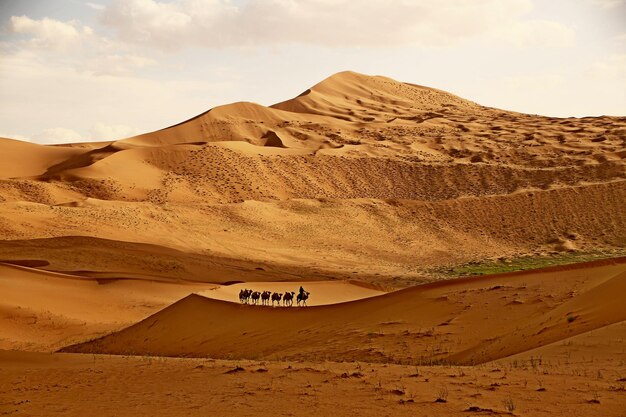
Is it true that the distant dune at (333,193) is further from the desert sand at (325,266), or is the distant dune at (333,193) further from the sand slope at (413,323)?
the sand slope at (413,323)

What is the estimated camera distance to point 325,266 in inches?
1620

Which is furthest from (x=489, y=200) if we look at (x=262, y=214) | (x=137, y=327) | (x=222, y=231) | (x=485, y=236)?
(x=137, y=327)

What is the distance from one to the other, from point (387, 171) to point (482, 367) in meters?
55.8

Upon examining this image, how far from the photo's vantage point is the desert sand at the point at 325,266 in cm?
1085

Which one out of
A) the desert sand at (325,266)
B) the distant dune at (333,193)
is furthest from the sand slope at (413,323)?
the distant dune at (333,193)

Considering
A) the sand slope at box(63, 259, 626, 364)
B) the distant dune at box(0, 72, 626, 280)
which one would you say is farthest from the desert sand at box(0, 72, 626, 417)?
the distant dune at box(0, 72, 626, 280)

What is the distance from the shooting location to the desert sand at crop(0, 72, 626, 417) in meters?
10.9

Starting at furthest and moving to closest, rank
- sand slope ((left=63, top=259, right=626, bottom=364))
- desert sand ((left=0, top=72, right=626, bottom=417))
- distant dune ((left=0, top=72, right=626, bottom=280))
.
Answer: distant dune ((left=0, top=72, right=626, bottom=280)) < sand slope ((left=63, top=259, right=626, bottom=364)) < desert sand ((left=0, top=72, right=626, bottom=417))

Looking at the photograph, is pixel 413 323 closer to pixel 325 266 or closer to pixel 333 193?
pixel 325 266

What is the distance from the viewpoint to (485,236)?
5212 centimetres

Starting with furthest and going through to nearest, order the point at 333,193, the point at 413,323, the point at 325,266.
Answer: the point at 333,193
the point at 325,266
the point at 413,323

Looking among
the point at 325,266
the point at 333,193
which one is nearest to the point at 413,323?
the point at 325,266

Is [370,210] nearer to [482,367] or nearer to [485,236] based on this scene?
[485,236]

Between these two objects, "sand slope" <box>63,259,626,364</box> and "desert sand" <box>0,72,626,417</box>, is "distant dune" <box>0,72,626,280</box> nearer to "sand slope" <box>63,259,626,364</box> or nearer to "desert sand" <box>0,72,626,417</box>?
"desert sand" <box>0,72,626,417</box>
